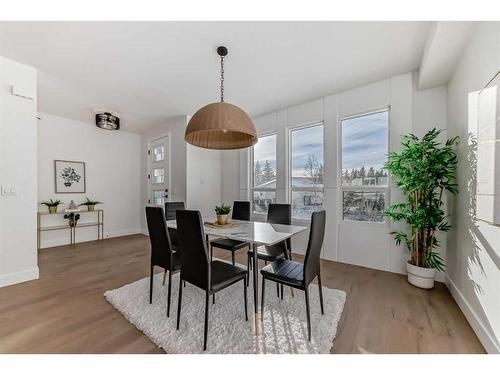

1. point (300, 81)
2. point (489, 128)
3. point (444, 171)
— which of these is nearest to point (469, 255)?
point (444, 171)

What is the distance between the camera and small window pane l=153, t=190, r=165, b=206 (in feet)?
16.0

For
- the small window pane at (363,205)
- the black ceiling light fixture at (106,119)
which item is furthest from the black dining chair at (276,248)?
the black ceiling light fixture at (106,119)

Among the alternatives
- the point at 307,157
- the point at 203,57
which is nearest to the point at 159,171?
the point at 203,57

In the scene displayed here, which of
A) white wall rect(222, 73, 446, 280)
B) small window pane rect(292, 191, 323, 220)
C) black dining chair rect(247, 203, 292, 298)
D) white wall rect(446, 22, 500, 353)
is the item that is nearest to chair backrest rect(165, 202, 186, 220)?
black dining chair rect(247, 203, 292, 298)

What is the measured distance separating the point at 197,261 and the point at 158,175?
3.88 metres

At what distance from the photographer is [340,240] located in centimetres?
329

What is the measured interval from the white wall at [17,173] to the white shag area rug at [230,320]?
1322mm

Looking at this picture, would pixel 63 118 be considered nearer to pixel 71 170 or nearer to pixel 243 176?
pixel 71 170

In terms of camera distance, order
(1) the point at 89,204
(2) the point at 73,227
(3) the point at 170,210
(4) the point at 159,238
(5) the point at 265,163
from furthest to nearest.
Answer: (1) the point at 89,204 < (2) the point at 73,227 < (5) the point at 265,163 < (3) the point at 170,210 < (4) the point at 159,238

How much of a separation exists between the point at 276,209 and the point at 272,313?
1.27m

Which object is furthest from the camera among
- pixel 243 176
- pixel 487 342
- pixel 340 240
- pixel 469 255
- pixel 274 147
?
pixel 243 176

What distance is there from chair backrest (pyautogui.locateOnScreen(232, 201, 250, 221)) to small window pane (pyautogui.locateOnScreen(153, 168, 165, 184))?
2.39 metres

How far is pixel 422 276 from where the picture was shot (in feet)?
7.82

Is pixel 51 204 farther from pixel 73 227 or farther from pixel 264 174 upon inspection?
pixel 264 174
